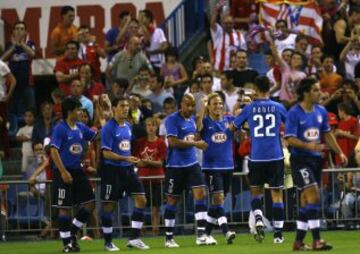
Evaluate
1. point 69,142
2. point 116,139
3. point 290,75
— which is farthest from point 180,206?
point 69,142

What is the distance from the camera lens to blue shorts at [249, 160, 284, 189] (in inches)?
917

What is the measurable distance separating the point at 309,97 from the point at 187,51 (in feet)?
38.1

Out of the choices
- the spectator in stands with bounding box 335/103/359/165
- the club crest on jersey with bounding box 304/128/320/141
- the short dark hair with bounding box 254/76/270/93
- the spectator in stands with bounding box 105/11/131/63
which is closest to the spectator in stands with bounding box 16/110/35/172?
the spectator in stands with bounding box 105/11/131/63

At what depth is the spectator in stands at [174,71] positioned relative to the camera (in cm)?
3016

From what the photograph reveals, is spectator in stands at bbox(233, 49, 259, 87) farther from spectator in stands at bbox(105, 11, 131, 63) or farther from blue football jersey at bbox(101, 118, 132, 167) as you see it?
blue football jersey at bbox(101, 118, 132, 167)

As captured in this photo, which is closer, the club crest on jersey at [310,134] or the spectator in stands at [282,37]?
the club crest on jersey at [310,134]

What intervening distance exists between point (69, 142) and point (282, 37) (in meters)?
8.72

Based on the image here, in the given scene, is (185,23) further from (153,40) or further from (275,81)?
(275,81)

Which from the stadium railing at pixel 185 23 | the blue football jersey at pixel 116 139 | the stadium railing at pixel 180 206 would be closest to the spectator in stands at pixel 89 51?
the stadium railing at pixel 185 23

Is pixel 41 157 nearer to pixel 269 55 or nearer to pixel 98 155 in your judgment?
pixel 98 155

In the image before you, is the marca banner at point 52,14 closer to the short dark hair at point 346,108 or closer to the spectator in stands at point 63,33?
the spectator in stands at point 63,33

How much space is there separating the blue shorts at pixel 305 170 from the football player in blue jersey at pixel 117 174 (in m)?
3.22

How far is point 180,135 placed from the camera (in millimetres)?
23812

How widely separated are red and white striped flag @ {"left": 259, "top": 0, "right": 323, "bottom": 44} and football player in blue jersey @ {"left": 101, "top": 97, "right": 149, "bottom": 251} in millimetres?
8338
